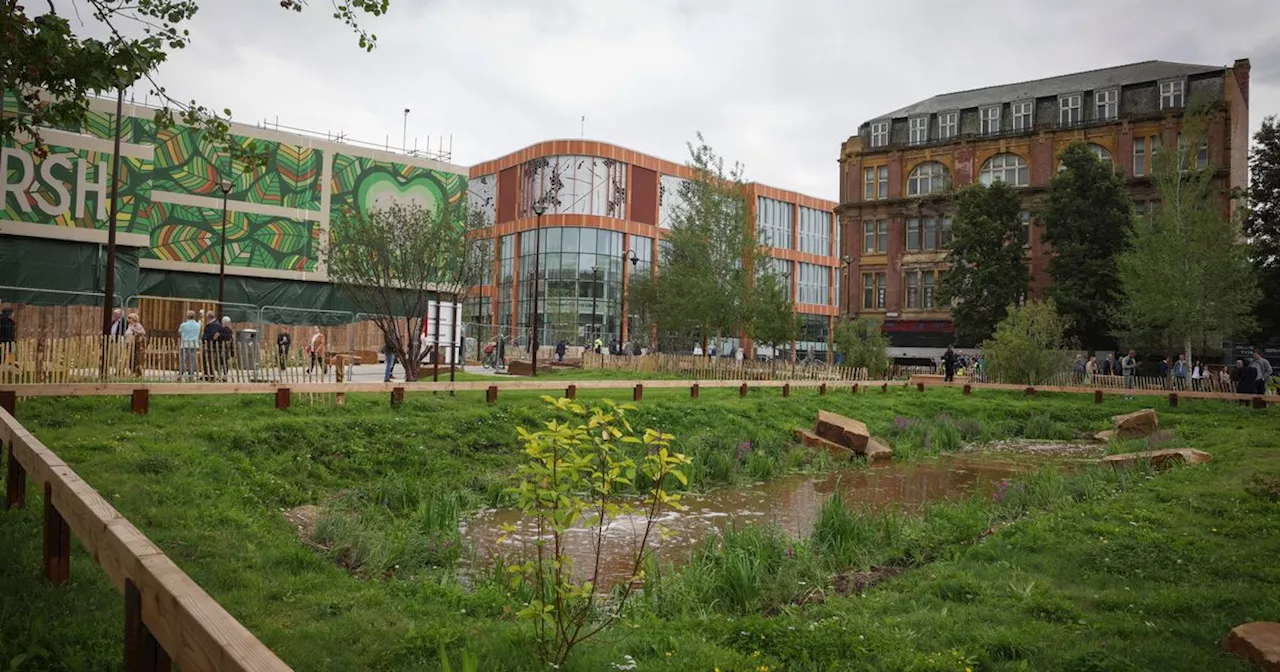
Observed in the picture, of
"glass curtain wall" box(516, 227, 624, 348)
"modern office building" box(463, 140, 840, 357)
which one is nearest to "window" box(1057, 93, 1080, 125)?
"modern office building" box(463, 140, 840, 357)

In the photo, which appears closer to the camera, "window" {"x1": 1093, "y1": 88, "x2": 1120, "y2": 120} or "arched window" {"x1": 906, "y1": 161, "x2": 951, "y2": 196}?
"window" {"x1": 1093, "y1": 88, "x2": 1120, "y2": 120}

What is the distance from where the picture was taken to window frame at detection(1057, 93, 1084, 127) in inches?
1962

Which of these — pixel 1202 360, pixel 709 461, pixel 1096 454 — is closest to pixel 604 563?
pixel 709 461

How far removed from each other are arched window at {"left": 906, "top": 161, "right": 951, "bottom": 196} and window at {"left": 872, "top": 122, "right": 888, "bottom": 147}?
10.0 ft

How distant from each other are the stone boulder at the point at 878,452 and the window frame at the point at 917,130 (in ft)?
135

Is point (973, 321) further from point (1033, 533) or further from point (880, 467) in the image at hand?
point (1033, 533)

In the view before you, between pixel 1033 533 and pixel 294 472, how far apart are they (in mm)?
9978

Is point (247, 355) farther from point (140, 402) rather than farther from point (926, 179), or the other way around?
point (926, 179)

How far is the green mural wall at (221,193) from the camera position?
116 feet

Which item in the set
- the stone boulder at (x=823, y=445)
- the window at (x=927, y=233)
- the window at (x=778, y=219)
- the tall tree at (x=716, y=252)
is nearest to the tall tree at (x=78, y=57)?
the stone boulder at (x=823, y=445)

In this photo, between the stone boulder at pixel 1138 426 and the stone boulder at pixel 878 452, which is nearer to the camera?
the stone boulder at pixel 878 452

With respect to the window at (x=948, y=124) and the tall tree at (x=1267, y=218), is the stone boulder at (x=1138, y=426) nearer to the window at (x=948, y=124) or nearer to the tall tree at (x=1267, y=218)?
the tall tree at (x=1267, y=218)

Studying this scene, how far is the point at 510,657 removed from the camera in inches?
216

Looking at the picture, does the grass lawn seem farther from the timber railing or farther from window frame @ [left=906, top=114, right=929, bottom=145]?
window frame @ [left=906, top=114, right=929, bottom=145]
